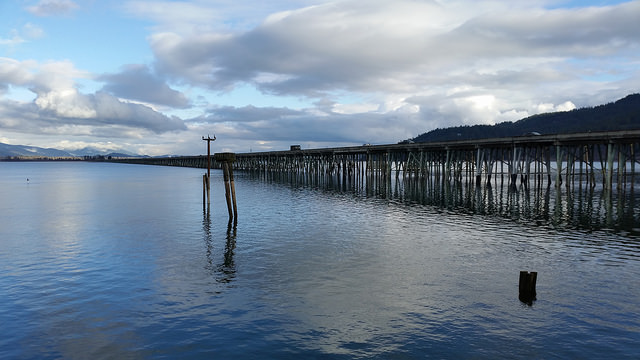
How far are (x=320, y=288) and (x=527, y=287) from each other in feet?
28.9

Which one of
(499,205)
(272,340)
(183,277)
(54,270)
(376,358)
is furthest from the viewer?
(499,205)

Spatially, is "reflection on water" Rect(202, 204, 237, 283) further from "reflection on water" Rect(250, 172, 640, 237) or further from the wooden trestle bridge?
the wooden trestle bridge

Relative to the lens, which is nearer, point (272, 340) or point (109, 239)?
point (272, 340)

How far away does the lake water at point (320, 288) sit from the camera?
1398cm

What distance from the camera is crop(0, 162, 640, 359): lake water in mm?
13984

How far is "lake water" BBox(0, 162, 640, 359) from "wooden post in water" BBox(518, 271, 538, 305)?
12.9 inches

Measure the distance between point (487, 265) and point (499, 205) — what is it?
28875 mm

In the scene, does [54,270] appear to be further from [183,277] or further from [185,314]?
[185,314]

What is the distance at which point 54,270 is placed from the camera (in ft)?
75.4

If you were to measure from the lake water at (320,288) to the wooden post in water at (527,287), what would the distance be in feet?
1.08

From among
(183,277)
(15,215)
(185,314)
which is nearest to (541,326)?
(185,314)

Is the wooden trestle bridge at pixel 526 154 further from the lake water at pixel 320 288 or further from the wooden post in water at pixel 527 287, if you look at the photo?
the wooden post in water at pixel 527 287

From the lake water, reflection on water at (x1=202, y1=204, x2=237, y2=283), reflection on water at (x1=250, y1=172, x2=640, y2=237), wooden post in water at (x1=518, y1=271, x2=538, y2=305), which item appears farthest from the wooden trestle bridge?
reflection on water at (x1=202, y1=204, x2=237, y2=283)

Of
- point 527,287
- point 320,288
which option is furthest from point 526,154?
point 320,288
